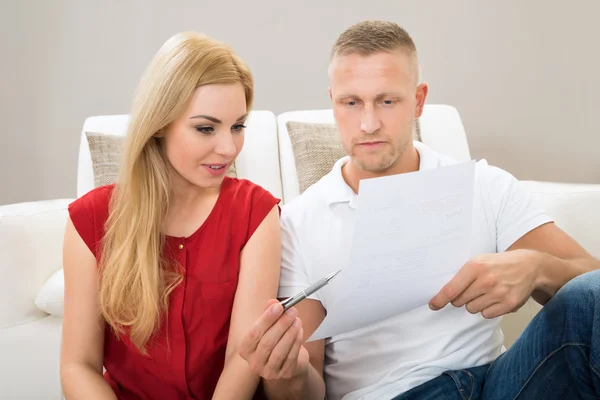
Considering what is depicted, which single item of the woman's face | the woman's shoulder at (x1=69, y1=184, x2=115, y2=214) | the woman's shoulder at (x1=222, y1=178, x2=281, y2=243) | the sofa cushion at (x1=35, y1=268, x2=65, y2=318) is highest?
the woman's face

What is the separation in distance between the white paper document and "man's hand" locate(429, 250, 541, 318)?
0.6 inches

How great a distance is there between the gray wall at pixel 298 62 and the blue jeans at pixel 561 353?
1995 mm

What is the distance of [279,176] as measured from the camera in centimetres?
213

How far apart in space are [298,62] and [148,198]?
1789mm

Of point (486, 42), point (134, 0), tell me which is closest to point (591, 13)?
point (486, 42)

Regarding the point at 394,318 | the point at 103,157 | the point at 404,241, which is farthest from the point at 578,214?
the point at 103,157

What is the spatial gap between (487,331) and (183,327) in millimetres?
562

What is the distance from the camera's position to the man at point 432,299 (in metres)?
0.99

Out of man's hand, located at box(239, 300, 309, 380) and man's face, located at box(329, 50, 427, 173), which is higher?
man's face, located at box(329, 50, 427, 173)

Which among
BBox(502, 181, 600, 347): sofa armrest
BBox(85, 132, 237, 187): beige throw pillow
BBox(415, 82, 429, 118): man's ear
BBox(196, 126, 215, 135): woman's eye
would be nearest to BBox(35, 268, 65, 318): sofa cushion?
BBox(85, 132, 237, 187): beige throw pillow

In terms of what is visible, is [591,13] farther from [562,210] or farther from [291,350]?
[291,350]

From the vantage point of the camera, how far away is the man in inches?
39.0

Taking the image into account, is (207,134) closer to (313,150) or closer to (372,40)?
(372,40)

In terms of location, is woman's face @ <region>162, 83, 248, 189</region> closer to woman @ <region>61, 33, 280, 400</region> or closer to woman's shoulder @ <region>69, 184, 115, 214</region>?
woman @ <region>61, 33, 280, 400</region>
